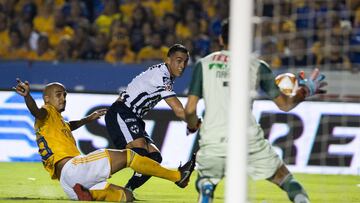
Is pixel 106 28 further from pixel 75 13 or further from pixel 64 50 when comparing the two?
pixel 64 50

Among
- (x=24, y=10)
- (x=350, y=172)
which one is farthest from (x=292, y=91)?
(x=24, y=10)

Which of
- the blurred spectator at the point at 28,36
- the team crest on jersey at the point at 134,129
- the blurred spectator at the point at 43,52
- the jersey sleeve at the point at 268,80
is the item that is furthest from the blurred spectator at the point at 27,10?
the jersey sleeve at the point at 268,80

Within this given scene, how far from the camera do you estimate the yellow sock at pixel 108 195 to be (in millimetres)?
10547

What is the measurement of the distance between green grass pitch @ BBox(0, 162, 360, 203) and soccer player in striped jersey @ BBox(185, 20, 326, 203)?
2219 mm

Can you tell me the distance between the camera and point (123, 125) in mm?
11430

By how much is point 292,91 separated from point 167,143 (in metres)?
6.08

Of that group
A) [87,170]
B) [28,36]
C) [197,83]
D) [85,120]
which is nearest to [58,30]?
[28,36]

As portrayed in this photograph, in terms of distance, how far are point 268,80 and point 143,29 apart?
10027 mm

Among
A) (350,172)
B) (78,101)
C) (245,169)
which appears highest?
(245,169)

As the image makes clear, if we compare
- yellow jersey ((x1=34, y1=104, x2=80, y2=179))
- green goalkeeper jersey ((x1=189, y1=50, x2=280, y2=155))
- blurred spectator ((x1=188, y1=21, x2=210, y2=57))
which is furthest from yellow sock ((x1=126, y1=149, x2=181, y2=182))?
blurred spectator ((x1=188, y1=21, x2=210, y2=57))

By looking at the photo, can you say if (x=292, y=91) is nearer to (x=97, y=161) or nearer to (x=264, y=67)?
(x=264, y=67)

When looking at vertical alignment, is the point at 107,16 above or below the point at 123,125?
above

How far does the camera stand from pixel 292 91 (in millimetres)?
9680

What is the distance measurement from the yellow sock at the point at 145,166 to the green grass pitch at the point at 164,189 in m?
0.35
